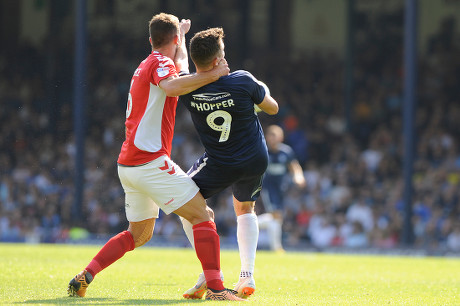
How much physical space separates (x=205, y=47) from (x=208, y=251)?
1.51 metres

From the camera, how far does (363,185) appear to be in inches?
733

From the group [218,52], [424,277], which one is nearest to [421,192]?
[424,277]

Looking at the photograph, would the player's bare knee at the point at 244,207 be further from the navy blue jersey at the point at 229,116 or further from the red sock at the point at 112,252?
the red sock at the point at 112,252

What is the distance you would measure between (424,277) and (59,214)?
1187 cm

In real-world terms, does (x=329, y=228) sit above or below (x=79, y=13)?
below

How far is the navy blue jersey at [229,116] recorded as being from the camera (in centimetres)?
621

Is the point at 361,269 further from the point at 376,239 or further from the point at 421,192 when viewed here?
the point at 421,192

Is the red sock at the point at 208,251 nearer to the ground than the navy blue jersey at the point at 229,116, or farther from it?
nearer to the ground

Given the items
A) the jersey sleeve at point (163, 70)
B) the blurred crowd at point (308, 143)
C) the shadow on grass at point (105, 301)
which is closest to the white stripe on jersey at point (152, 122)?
the jersey sleeve at point (163, 70)

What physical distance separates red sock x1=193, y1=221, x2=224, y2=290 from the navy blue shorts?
0.36 m

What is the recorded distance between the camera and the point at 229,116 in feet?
20.6

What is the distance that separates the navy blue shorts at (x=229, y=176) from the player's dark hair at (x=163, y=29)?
96cm

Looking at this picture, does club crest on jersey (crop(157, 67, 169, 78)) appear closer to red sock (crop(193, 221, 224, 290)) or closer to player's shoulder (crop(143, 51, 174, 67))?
player's shoulder (crop(143, 51, 174, 67))

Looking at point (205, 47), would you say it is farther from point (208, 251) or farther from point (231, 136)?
point (208, 251)
